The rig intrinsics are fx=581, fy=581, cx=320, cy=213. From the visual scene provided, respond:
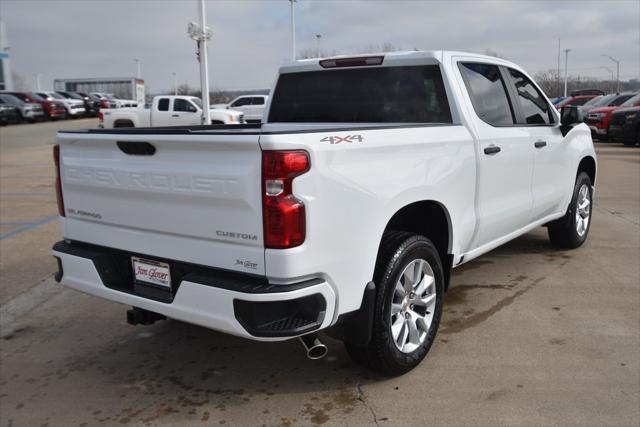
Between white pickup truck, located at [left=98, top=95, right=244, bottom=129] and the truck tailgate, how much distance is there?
18.8 meters

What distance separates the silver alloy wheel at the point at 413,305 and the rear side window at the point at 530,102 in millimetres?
2119

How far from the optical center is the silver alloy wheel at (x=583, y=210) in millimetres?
6234

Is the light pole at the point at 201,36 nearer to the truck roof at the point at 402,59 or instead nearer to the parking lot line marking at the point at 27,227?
the parking lot line marking at the point at 27,227

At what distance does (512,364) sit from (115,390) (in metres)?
2.46

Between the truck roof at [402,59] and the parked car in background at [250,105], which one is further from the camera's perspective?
the parked car in background at [250,105]

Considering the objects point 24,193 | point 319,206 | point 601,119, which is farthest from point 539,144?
point 601,119

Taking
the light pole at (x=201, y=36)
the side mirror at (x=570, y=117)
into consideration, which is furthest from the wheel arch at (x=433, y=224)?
the light pole at (x=201, y=36)

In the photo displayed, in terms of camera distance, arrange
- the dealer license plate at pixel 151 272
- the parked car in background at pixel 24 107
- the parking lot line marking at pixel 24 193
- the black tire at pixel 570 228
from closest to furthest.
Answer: the dealer license plate at pixel 151 272
the black tire at pixel 570 228
the parking lot line marking at pixel 24 193
the parked car in background at pixel 24 107

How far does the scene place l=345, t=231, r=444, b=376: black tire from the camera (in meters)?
3.23

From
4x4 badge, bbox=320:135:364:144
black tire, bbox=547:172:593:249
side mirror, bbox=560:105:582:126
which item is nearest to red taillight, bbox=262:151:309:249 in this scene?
4x4 badge, bbox=320:135:364:144

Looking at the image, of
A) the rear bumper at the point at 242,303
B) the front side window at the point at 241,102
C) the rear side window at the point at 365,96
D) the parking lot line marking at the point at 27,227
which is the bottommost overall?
the parking lot line marking at the point at 27,227

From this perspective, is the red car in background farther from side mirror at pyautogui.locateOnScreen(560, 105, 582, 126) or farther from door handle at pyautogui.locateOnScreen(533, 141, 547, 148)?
door handle at pyautogui.locateOnScreen(533, 141, 547, 148)

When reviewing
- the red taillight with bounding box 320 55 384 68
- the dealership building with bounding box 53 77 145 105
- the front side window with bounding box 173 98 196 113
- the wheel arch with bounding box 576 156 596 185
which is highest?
the dealership building with bounding box 53 77 145 105

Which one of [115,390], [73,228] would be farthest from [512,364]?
[73,228]
